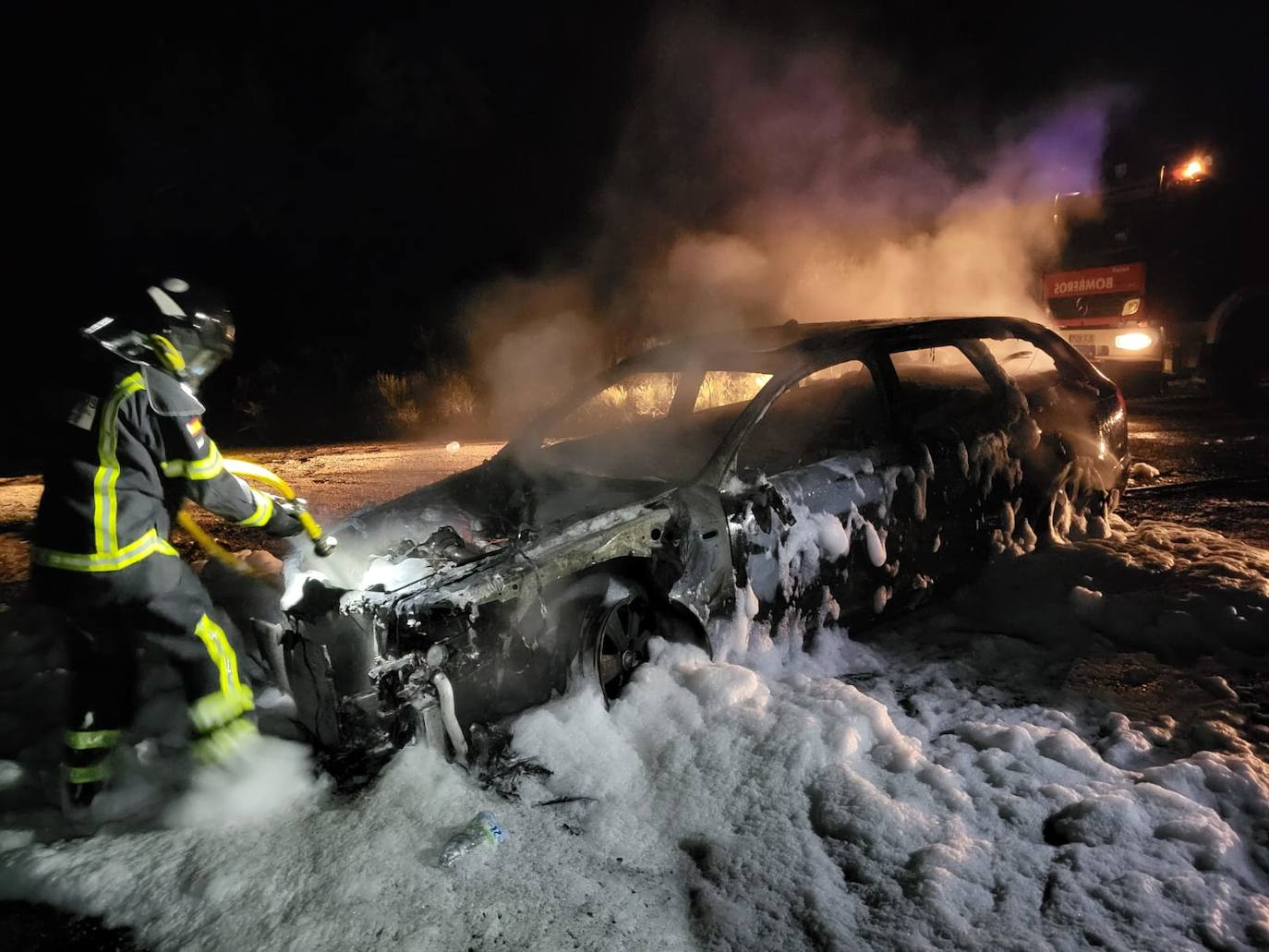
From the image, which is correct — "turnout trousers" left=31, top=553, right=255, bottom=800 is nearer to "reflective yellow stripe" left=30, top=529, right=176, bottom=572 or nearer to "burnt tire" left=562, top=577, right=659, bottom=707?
"reflective yellow stripe" left=30, top=529, right=176, bottom=572

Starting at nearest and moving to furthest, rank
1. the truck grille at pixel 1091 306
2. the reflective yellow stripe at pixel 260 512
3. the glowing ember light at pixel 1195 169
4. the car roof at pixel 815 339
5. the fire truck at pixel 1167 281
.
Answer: the reflective yellow stripe at pixel 260 512
the car roof at pixel 815 339
the fire truck at pixel 1167 281
the glowing ember light at pixel 1195 169
the truck grille at pixel 1091 306

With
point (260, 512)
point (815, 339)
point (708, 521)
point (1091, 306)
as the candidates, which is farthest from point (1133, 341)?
point (260, 512)

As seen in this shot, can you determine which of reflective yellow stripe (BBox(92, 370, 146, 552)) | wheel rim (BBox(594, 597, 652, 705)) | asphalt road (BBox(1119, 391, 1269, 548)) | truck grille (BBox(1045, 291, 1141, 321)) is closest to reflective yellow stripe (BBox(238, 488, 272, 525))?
reflective yellow stripe (BBox(92, 370, 146, 552))

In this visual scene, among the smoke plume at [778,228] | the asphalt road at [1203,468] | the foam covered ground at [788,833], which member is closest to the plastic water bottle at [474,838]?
A: the foam covered ground at [788,833]

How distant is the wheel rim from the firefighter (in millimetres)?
1302

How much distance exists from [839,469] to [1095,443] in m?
1.95

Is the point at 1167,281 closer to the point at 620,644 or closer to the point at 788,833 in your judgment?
the point at 620,644

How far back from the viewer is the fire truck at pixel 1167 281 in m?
9.34

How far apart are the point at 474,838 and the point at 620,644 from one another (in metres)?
0.95

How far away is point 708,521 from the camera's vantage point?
3.23m

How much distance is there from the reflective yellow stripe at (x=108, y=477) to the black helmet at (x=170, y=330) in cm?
15

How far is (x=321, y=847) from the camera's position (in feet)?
7.96

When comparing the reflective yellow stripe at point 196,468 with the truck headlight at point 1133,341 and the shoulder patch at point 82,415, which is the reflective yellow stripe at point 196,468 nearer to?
the shoulder patch at point 82,415

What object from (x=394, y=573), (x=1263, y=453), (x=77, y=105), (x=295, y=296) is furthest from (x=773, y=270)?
(x=77, y=105)
